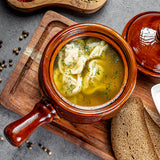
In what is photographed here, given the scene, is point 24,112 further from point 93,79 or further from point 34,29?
point 34,29

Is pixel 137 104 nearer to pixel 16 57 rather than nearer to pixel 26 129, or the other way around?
pixel 26 129

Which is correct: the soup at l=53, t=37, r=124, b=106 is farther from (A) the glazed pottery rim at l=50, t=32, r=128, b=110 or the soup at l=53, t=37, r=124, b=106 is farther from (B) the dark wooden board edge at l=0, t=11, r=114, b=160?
(B) the dark wooden board edge at l=0, t=11, r=114, b=160

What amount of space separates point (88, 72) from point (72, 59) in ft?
0.33

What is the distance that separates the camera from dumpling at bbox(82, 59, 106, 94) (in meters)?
1.21

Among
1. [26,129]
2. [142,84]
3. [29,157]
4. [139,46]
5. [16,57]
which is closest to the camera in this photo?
[26,129]

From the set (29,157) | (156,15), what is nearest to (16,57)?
(29,157)

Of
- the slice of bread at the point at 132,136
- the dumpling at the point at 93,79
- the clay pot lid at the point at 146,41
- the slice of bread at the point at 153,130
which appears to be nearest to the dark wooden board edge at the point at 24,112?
the slice of bread at the point at 132,136

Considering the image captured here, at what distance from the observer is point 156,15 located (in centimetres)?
146

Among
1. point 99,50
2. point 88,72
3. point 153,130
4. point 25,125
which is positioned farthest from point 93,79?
point 153,130

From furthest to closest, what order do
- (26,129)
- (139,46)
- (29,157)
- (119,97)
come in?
(29,157) < (139,46) < (119,97) < (26,129)

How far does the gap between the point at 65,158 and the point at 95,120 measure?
25.5 inches

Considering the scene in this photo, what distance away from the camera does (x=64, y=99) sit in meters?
1.14

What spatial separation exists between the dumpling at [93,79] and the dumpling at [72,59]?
0.15 feet

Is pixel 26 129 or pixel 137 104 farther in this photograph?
pixel 137 104
